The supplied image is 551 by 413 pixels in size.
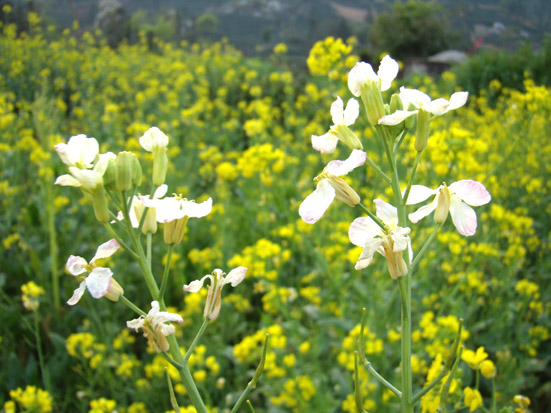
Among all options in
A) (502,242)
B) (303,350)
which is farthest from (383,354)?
(502,242)

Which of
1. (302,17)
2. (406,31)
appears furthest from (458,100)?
(406,31)

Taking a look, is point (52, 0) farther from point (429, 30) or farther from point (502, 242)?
point (429, 30)

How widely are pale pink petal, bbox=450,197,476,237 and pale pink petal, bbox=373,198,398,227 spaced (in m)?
0.09

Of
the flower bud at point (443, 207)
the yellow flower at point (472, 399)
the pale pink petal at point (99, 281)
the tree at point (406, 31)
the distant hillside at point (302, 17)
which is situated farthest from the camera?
the tree at point (406, 31)

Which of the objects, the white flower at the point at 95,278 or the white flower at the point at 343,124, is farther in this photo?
the white flower at the point at 343,124

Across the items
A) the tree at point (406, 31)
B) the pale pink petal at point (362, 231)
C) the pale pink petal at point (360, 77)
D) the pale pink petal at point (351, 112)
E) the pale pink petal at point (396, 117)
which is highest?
the pale pink petal at point (360, 77)

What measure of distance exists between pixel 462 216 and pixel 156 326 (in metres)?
0.49

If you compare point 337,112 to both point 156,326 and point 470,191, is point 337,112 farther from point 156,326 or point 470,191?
point 156,326

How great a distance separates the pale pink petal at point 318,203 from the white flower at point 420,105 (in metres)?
0.13

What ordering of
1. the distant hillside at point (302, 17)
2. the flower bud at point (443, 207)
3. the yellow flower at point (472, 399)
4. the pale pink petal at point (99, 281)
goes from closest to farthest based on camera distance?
the pale pink petal at point (99, 281), the flower bud at point (443, 207), the yellow flower at point (472, 399), the distant hillside at point (302, 17)

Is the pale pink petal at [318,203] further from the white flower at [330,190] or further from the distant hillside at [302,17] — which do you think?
the distant hillside at [302,17]

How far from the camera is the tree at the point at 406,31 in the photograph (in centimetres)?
1009

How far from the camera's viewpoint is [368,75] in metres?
0.78

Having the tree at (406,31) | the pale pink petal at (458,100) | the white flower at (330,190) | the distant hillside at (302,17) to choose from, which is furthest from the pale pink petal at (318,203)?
the tree at (406,31)
